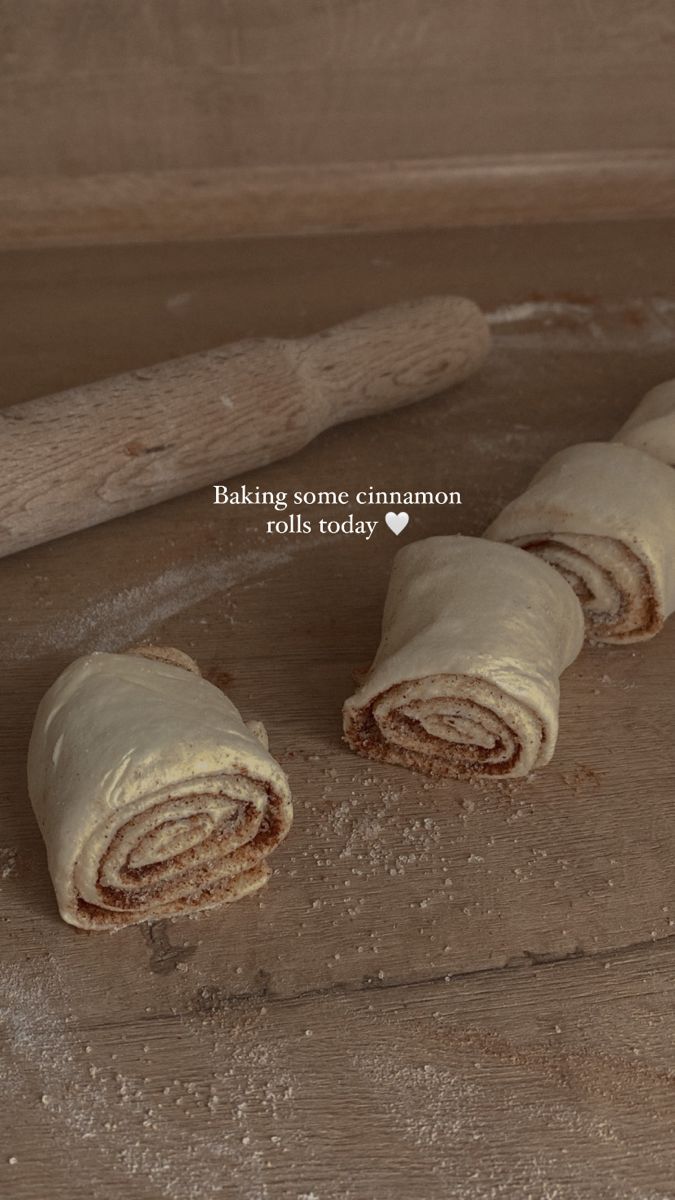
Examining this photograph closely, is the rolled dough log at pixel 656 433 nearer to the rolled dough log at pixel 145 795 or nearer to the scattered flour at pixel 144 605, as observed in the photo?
the scattered flour at pixel 144 605

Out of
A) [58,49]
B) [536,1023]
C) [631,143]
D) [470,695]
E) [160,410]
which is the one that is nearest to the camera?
[536,1023]

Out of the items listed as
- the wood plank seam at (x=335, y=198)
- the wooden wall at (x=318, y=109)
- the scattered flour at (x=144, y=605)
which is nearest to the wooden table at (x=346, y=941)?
the scattered flour at (x=144, y=605)

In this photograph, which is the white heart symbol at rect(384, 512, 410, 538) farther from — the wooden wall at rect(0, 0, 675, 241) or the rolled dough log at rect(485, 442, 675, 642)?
the wooden wall at rect(0, 0, 675, 241)

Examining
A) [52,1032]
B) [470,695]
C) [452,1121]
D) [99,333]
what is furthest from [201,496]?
[452,1121]

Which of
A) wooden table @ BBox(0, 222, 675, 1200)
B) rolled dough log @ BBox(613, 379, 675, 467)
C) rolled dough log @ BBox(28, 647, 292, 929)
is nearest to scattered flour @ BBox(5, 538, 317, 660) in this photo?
wooden table @ BBox(0, 222, 675, 1200)

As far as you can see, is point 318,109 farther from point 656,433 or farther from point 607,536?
point 607,536

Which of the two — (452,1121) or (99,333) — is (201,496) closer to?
(99,333)

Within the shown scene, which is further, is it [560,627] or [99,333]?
[99,333]
